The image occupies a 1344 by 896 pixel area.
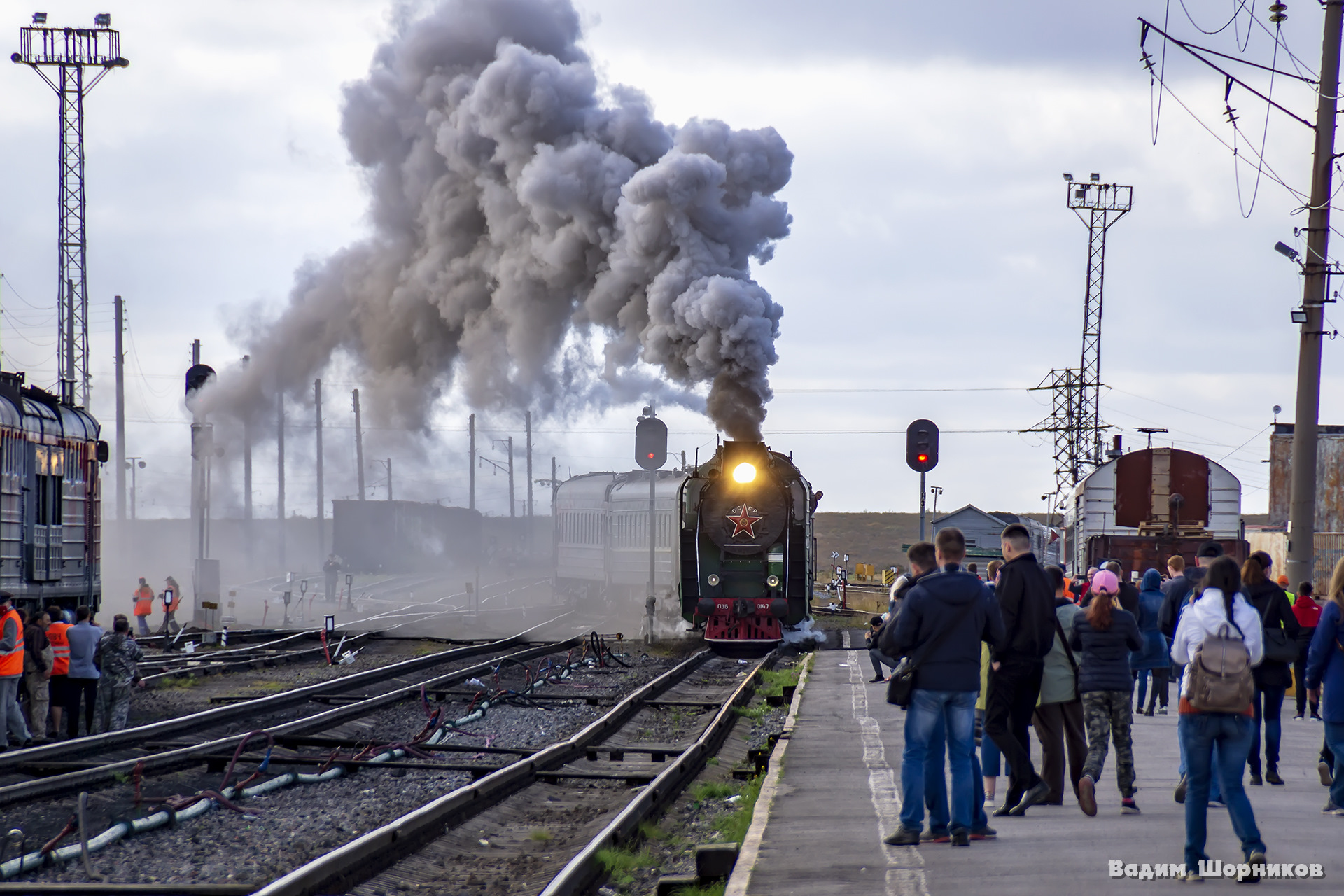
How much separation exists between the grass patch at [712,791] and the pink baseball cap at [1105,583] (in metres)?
3.38

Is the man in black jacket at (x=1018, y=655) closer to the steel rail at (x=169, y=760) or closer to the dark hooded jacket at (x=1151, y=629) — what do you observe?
the dark hooded jacket at (x=1151, y=629)

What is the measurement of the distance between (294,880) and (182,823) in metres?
2.70

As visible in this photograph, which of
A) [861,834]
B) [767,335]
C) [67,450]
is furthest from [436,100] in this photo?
[861,834]

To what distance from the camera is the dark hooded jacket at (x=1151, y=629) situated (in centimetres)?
1320

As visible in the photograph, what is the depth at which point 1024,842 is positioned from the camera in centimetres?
743

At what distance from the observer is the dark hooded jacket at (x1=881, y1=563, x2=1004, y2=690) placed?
7.09 metres

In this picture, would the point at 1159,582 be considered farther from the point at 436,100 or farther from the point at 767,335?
the point at 436,100

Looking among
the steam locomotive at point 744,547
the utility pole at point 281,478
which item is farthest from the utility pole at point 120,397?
the steam locomotive at point 744,547

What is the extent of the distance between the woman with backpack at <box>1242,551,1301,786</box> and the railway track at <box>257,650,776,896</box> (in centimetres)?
439

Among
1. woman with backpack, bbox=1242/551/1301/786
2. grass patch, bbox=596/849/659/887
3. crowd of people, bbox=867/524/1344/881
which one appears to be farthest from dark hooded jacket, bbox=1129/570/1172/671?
grass patch, bbox=596/849/659/887

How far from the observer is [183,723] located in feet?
45.1

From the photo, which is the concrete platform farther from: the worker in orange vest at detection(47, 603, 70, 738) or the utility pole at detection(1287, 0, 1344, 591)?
the worker in orange vest at detection(47, 603, 70, 738)

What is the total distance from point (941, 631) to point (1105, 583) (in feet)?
6.90

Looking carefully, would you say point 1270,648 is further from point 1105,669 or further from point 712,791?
point 712,791
